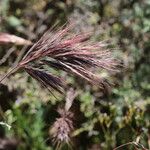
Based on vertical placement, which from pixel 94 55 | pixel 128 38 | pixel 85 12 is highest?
pixel 94 55

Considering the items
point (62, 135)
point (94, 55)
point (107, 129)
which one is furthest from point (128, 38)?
point (94, 55)

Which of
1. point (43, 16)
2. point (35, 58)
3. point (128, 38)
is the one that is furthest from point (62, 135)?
point (43, 16)

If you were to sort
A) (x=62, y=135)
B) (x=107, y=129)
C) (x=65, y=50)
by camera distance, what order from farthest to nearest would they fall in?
1. (x=107, y=129)
2. (x=62, y=135)
3. (x=65, y=50)

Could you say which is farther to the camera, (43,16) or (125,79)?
(43,16)

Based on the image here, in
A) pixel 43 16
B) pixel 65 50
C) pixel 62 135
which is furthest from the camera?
pixel 43 16

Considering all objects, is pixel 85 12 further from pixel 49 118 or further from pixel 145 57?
pixel 49 118

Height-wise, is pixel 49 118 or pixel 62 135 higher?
pixel 62 135

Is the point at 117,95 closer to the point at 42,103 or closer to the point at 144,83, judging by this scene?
the point at 144,83
